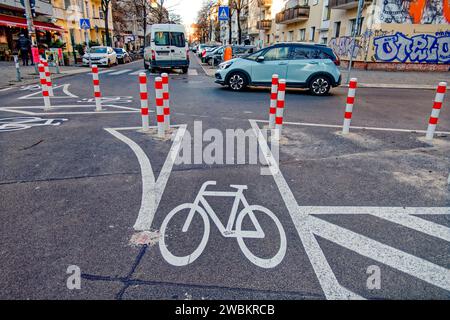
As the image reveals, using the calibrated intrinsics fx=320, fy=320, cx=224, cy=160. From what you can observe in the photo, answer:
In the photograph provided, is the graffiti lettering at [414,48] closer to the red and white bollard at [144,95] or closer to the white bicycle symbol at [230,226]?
the red and white bollard at [144,95]

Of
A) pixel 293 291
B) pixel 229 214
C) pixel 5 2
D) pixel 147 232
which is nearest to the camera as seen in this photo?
pixel 293 291

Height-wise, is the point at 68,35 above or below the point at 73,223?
above

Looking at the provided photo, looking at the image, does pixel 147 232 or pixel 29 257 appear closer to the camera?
pixel 29 257

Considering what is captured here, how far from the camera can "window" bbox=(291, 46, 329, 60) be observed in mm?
12539

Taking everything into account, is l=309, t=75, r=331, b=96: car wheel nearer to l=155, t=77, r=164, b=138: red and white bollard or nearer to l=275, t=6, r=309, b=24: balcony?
l=155, t=77, r=164, b=138: red and white bollard

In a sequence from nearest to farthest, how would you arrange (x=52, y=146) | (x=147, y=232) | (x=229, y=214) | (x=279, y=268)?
(x=279, y=268)
(x=147, y=232)
(x=229, y=214)
(x=52, y=146)

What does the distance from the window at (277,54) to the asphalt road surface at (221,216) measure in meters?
6.62

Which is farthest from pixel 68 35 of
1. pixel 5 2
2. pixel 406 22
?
pixel 406 22

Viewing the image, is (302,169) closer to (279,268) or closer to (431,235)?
(431,235)

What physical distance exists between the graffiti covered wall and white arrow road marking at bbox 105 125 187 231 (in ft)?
77.8

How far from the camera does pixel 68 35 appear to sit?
40875 mm

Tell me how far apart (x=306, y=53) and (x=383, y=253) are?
437 inches

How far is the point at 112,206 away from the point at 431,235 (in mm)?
3327

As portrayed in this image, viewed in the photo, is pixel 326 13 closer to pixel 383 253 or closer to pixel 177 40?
pixel 177 40
